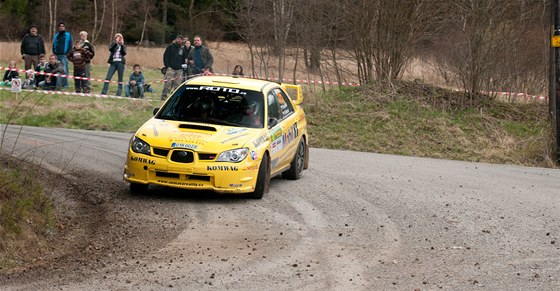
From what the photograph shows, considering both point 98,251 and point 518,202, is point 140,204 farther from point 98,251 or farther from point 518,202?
point 518,202

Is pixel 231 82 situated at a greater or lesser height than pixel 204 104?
greater

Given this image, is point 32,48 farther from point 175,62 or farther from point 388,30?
point 388,30

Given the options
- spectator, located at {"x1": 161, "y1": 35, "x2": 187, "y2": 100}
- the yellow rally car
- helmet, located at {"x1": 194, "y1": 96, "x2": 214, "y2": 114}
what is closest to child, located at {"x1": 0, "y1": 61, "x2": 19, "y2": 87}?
spectator, located at {"x1": 161, "y1": 35, "x2": 187, "y2": 100}

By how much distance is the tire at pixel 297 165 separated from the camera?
15219 mm

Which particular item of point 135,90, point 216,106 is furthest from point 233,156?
point 135,90

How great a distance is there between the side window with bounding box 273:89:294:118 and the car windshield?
766mm

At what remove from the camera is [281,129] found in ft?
47.4

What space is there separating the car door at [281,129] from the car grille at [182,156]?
136 cm

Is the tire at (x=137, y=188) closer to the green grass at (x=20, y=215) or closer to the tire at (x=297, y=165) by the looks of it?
the green grass at (x=20, y=215)

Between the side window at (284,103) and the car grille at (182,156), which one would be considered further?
the side window at (284,103)

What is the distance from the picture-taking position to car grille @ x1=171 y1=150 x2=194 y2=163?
1273 cm

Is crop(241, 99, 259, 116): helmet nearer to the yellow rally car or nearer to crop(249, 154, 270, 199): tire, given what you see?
the yellow rally car

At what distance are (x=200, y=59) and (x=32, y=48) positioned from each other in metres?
4.99

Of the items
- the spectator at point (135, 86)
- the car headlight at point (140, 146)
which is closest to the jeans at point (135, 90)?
the spectator at point (135, 86)
